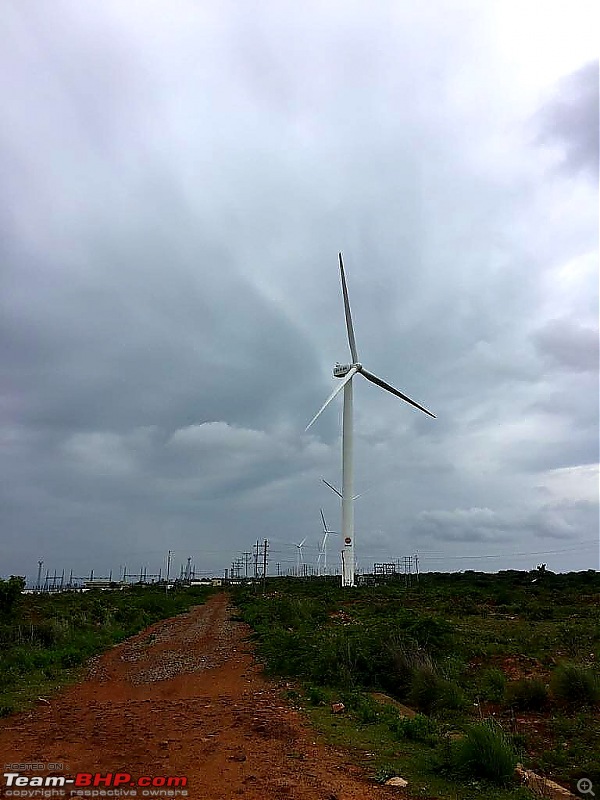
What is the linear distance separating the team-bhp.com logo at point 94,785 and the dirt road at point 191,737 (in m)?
0.08

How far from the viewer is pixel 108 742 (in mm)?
11797

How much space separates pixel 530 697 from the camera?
15.6 metres

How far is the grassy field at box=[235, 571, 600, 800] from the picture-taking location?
1043 centimetres

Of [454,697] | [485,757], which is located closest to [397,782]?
[485,757]

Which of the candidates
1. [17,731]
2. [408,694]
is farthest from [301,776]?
[408,694]

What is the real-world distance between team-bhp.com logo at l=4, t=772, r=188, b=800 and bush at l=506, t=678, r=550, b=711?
936 cm

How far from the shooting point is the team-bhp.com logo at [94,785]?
8.97 metres

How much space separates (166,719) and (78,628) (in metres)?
20.0

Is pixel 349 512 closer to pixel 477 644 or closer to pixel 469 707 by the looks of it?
pixel 477 644

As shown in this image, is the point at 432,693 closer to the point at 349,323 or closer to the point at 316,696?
the point at 316,696

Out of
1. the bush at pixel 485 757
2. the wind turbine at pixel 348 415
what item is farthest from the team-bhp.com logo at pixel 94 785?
the wind turbine at pixel 348 415

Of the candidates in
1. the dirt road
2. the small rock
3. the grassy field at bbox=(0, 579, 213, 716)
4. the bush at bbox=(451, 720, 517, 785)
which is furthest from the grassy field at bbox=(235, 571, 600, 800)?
the grassy field at bbox=(0, 579, 213, 716)

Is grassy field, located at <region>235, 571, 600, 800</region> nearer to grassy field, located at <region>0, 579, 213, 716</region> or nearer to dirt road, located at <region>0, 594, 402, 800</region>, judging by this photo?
dirt road, located at <region>0, 594, 402, 800</region>

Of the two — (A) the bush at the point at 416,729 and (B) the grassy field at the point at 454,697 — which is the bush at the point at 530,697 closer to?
(B) the grassy field at the point at 454,697
